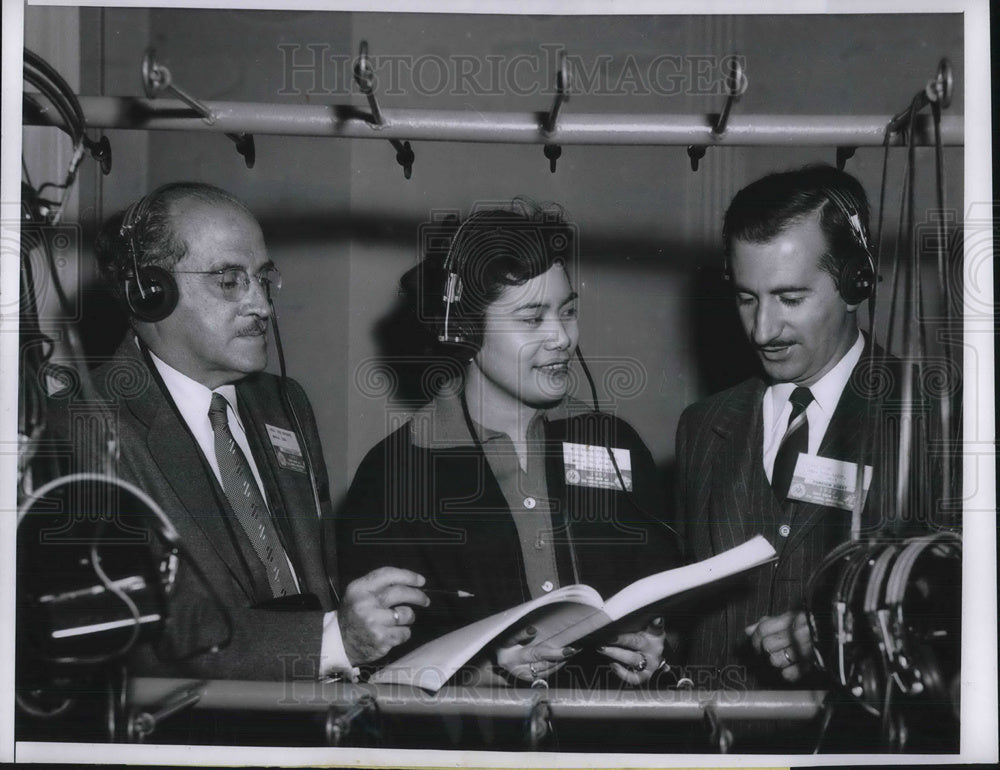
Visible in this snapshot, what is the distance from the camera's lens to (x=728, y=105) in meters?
1.48

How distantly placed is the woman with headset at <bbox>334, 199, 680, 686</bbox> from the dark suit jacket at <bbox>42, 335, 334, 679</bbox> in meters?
0.08

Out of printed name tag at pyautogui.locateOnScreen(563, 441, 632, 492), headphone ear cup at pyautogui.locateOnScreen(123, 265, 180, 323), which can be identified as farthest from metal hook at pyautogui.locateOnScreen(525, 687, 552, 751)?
headphone ear cup at pyautogui.locateOnScreen(123, 265, 180, 323)

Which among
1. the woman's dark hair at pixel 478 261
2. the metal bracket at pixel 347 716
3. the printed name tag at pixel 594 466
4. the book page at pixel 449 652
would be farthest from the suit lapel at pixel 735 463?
the metal bracket at pixel 347 716

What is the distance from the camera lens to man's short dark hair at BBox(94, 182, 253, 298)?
1555 mm

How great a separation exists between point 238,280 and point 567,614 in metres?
0.74

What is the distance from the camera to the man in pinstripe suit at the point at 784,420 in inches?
61.3

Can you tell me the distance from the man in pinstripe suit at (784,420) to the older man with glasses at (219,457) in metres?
0.51

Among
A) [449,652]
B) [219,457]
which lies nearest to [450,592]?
[449,652]

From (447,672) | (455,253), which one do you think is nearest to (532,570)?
(447,672)

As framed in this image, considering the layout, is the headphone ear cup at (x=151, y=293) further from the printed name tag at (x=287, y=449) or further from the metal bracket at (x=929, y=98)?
the metal bracket at (x=929, y=98)

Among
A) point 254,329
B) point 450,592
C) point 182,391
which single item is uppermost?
point 254,329

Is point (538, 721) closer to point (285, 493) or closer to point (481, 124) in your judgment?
point (285, 493)

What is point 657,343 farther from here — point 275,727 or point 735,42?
point 275,727

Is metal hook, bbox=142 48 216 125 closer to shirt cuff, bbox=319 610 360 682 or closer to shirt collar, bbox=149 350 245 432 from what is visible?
shirt collar, bbox=149 350 245 432
